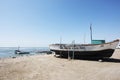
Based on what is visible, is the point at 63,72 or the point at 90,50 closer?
the point at 63,72

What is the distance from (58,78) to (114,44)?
39.2 feet

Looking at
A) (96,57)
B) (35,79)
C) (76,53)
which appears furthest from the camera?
(76,53)

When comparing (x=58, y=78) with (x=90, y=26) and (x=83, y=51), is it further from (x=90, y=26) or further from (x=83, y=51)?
(x=90, y=26)

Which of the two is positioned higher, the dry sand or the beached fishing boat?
the beached fishing boat

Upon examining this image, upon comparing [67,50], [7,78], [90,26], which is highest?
[90,26]

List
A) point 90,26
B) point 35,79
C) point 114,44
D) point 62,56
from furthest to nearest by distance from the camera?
point 90,26 → point 62,56 → point 114,44 → point 35,79

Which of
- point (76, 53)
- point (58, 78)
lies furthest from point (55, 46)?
point (58, 78)

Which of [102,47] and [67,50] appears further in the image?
[67,50]

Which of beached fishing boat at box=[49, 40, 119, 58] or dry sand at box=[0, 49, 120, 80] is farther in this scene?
beached fishing boat at box=[49, 40, 119, 58]

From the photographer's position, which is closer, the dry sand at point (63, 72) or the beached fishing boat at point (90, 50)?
the dry sand at point (63, 72)

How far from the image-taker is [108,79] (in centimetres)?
911

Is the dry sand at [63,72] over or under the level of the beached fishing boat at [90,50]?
under

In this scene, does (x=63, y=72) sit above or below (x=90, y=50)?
below

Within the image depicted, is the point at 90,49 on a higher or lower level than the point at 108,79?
higher
